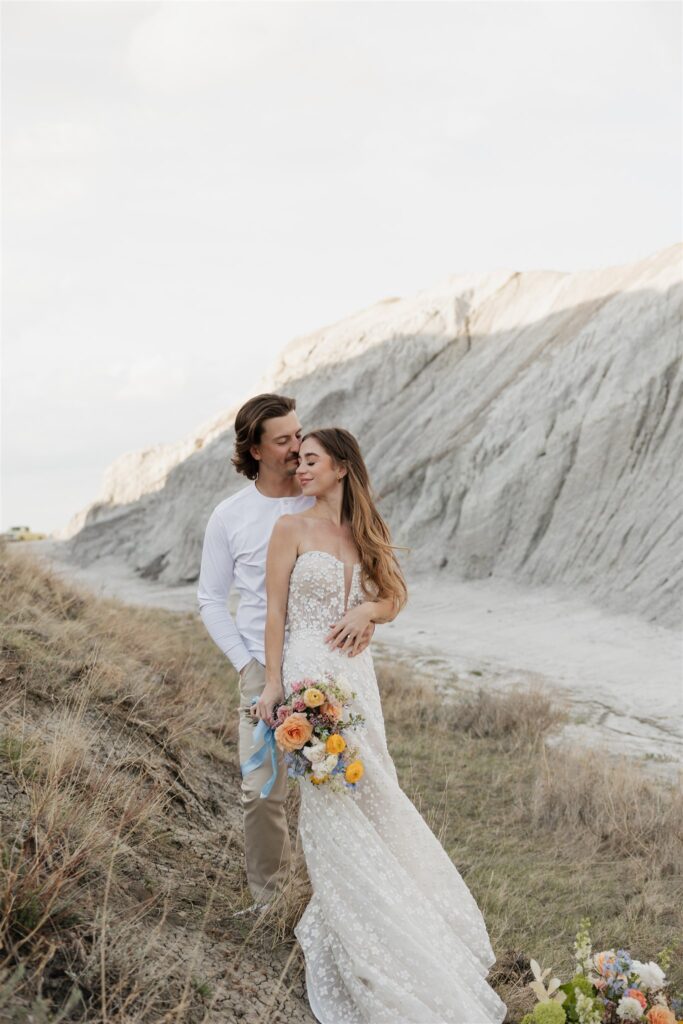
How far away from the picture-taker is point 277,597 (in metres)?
4.09

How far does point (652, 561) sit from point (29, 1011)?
15.9 m

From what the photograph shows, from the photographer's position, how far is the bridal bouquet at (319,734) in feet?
12.0

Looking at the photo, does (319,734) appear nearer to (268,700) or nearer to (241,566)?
(268,700)

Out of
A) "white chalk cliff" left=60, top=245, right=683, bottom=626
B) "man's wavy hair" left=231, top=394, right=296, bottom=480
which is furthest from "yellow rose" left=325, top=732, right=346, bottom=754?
"white chalk cliff" left=60, top=245, right=683, bottom=626

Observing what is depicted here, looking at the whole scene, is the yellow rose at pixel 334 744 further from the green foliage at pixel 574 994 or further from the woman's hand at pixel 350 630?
the green foliage at pixel 574 994

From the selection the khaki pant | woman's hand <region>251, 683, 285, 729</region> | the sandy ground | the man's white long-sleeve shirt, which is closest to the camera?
woman's hand <region>251, 683, 285, 729</region>

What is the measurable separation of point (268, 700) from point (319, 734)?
0.34 m

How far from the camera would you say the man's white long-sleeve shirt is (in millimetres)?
4434

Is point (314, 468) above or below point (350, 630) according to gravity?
above

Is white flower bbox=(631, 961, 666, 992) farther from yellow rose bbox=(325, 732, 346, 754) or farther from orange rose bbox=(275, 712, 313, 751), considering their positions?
orange rose bbox=(275, 712, 313, 751)

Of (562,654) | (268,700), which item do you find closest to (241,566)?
(268,700)

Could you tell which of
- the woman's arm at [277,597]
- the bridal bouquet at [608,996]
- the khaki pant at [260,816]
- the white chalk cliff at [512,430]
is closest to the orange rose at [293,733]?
the woman's arm at [277,597]

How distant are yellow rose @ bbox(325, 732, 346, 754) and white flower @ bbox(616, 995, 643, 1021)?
132 centimetres

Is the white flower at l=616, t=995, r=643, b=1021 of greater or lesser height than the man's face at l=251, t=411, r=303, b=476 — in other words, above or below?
below
